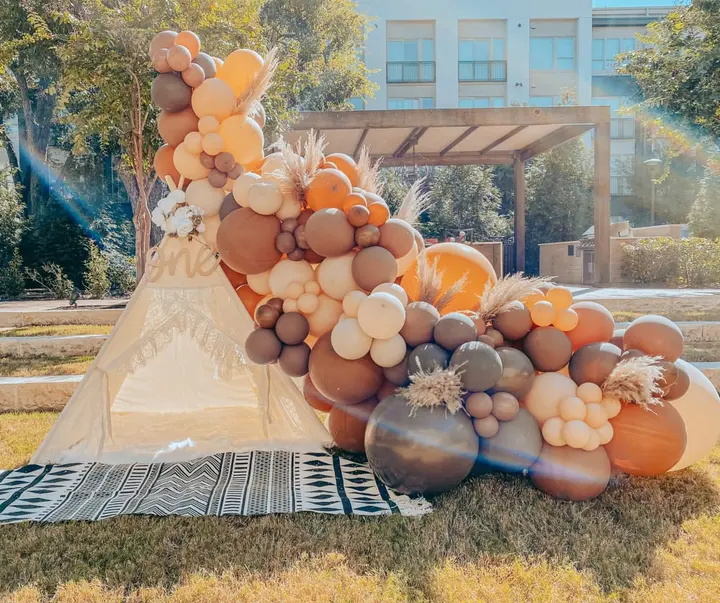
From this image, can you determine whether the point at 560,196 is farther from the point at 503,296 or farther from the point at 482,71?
the point at 503,296

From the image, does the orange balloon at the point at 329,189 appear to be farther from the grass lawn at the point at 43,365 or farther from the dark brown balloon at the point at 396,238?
the grass lawn at the point at 43,365

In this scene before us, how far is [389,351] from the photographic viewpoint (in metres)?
3.12

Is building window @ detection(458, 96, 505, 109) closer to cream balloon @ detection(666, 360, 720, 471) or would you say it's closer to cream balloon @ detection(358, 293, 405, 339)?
cream balloon @ detection(666, 360, 720, 471)

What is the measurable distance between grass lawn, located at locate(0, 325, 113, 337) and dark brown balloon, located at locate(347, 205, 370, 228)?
246 inches

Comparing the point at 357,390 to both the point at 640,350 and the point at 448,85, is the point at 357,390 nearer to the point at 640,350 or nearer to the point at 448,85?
the point at 640,350

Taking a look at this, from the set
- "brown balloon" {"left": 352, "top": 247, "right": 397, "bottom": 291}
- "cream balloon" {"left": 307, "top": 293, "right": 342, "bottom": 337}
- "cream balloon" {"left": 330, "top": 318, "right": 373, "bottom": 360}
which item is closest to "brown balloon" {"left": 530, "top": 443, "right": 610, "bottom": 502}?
"cream balloon" {"left": 330, "top": 318, "right": 373, "bottom": 360}

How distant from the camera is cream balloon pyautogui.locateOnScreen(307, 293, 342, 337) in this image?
3.45 metres

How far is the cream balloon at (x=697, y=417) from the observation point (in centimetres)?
334

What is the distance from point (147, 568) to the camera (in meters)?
2.54

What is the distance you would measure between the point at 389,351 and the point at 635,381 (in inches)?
49.9

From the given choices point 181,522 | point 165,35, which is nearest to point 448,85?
point 165,35

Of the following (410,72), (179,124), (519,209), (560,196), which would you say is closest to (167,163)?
(179,124)

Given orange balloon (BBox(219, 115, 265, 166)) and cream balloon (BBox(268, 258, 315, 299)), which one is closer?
cream balloon (BBox(268, 258, 315, 299))

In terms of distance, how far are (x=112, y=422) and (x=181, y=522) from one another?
162cm
